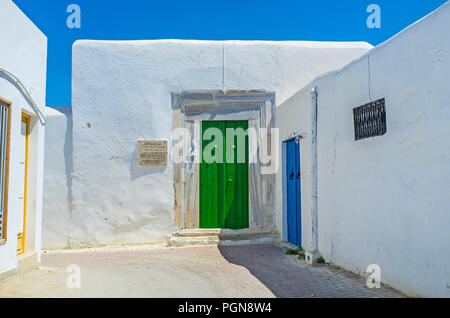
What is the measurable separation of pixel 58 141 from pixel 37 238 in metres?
2.89

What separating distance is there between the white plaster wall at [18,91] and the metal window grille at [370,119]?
4.00 m

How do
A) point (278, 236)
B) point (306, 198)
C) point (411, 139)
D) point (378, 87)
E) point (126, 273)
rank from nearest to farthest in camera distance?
point (411, 139)
point (378, 87)
point (126, 273)
point (306, 198)
point (278, 236)

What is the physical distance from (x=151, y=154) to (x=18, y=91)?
3225mm

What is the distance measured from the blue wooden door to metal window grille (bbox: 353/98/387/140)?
74.2 inches

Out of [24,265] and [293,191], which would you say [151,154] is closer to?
[293,191]

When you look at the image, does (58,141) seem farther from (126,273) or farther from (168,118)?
(126,273)

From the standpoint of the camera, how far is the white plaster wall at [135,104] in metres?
7.73

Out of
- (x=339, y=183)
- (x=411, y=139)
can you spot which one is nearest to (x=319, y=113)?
(x=339, y=183)

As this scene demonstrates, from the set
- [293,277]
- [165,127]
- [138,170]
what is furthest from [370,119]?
[138,170]

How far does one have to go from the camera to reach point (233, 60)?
8078mm

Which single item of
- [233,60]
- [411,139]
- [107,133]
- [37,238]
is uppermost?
[233,60]

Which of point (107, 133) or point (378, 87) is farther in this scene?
point (107, 133)

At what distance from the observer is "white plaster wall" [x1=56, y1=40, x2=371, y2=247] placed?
773 cm

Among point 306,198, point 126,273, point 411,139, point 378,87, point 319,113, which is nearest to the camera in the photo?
point 411,139
